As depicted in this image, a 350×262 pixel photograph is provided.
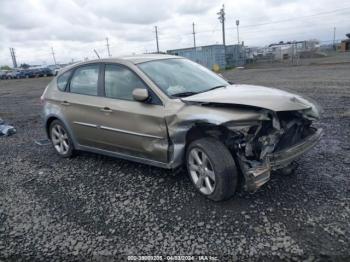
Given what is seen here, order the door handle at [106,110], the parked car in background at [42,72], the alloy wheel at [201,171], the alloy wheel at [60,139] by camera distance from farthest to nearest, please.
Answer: the parked car in background at [42,72] → the alloy wheel at [60,139] → the door handle at [106,110] → the alloy wheel at [201,171]

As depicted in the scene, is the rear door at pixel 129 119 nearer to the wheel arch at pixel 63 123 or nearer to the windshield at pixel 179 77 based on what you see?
the windshield at pixel 179 77

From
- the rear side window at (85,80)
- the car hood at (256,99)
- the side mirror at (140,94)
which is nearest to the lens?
the car hood at (256,99)

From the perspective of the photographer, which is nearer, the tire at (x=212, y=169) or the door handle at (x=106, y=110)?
the tire at (x=212, y=169)

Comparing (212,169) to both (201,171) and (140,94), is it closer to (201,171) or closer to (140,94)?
(201,171)

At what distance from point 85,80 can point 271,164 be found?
3.19 m

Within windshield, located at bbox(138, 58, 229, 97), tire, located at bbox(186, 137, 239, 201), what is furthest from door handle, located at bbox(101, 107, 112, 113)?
tire, located at bbox(186, 137, 239, 201)

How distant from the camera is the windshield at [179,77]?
427 centimetres

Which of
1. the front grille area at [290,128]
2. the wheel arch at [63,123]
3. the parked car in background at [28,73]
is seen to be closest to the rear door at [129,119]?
the wheel arch at [63,123]

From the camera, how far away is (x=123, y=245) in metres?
3.17

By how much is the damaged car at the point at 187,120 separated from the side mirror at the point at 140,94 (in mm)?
12

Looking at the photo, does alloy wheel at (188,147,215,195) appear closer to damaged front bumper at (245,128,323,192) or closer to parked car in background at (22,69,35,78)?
damaged front bumper at (245,128,323,192)

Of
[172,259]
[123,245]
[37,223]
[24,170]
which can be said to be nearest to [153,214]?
[123,245]

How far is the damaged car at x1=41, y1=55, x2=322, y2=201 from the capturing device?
11.6 feet

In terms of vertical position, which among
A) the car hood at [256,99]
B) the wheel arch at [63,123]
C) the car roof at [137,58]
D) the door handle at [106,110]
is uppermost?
the car roof at [137,58]
